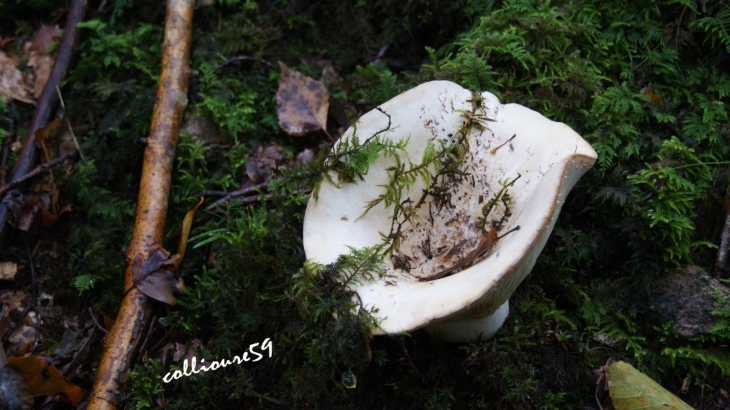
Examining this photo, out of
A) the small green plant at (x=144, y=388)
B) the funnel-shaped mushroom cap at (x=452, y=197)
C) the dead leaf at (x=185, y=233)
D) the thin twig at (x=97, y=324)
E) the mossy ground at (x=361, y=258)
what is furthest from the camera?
the dead leaf at (x=185, y=233)

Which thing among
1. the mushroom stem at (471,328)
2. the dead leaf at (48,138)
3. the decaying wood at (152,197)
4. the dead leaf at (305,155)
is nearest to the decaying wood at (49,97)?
the dead leaf at (48,138)

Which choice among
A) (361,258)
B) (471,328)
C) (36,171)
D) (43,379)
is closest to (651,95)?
(471,328)

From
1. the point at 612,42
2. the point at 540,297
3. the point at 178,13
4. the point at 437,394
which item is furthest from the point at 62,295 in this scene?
the point at 612,42

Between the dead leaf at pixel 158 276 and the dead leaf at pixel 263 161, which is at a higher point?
the dead leaf at pixel 263 161

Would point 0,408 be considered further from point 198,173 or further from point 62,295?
point 198,173

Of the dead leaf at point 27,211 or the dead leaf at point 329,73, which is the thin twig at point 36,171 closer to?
the dead leaf at point 27,211

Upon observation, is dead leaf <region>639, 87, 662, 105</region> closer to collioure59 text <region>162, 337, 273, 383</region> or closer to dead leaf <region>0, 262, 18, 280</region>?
collioure59 text <region>162, 337, 273, 383</region>

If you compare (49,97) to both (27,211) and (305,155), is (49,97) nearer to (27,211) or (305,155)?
(27,211)
